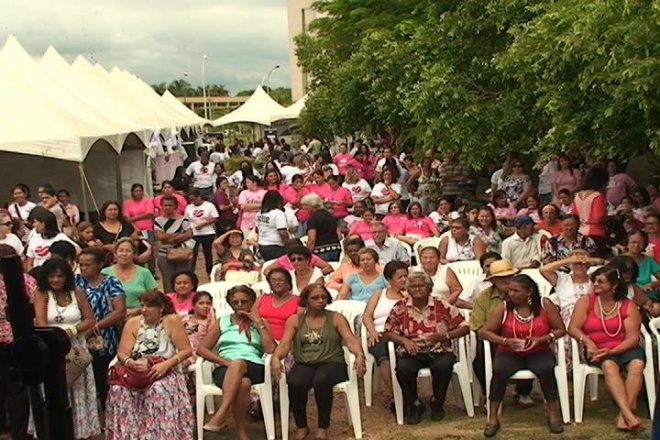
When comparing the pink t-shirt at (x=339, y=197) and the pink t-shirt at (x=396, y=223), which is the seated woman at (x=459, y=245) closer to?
the pink t-shirt at (x=396, y=223)

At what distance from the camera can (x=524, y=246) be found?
9844 millimetres

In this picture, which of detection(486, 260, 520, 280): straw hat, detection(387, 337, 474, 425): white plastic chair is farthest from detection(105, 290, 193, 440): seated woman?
detection(486, 260, 520, 280): straw hat

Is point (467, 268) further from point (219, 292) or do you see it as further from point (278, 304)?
point (278, 304)

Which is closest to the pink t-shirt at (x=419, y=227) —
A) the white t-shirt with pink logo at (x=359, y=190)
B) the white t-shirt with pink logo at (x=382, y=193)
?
the white t-shirt with pink logo at (x=382, y=193)

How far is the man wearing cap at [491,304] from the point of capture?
24.7 ft

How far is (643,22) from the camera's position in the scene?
7562 mm

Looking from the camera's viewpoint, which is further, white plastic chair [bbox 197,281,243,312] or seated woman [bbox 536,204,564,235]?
seated woman [bbox 536,204,564,235]

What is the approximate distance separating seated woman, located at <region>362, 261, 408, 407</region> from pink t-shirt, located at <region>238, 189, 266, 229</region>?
15.3 ft

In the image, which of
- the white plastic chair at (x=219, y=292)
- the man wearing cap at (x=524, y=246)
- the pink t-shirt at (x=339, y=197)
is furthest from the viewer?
the pink t-shirt at (x=339, y=197)

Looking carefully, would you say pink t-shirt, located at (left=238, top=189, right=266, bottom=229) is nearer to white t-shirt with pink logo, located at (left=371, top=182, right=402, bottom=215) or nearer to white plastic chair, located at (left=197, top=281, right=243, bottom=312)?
white t-shirt with pink logo, located at (left=371, top=182, right=402, bottom=215)

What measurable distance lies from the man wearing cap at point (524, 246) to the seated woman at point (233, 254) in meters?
2.68

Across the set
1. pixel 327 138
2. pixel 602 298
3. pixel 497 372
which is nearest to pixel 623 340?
pixel 602 298

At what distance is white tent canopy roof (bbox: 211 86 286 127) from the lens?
43.2m

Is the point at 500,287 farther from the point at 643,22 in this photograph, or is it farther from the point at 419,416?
the point at 643,22
